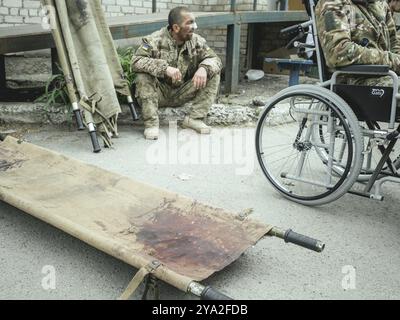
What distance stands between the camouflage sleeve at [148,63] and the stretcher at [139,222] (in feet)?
4.55

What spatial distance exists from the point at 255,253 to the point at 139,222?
0.56 metres

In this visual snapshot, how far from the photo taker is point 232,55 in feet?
17.4

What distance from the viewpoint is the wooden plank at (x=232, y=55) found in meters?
5.28

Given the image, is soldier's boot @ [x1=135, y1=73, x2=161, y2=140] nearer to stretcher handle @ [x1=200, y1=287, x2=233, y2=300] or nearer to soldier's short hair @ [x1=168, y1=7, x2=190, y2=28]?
soldier's short hair @ [x1=168, y1=7, x2=190, y2=28]

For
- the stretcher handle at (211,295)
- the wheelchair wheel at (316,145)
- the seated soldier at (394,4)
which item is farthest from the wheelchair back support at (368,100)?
the stretcher handle at (211,295)

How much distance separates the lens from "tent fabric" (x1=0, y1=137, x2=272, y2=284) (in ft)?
5.44

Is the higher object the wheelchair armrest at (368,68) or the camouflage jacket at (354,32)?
the camouflage jacket at (354,32)

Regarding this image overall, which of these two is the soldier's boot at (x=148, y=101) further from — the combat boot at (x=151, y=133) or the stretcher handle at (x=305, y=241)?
the stretcher handle at (x=305, y=241)

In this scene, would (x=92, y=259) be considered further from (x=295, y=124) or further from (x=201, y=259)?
(x=295, y=124)

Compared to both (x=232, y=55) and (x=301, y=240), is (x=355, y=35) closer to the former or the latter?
(x=301, y=240)

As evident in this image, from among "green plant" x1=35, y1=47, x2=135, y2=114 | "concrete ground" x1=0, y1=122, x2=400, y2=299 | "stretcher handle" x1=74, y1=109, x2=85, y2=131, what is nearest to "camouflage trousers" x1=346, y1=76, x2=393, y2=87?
"concrete ground" x1=0, y1=122, x2=400, y2=299

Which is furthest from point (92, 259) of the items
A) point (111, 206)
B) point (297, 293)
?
point (297, 293)
